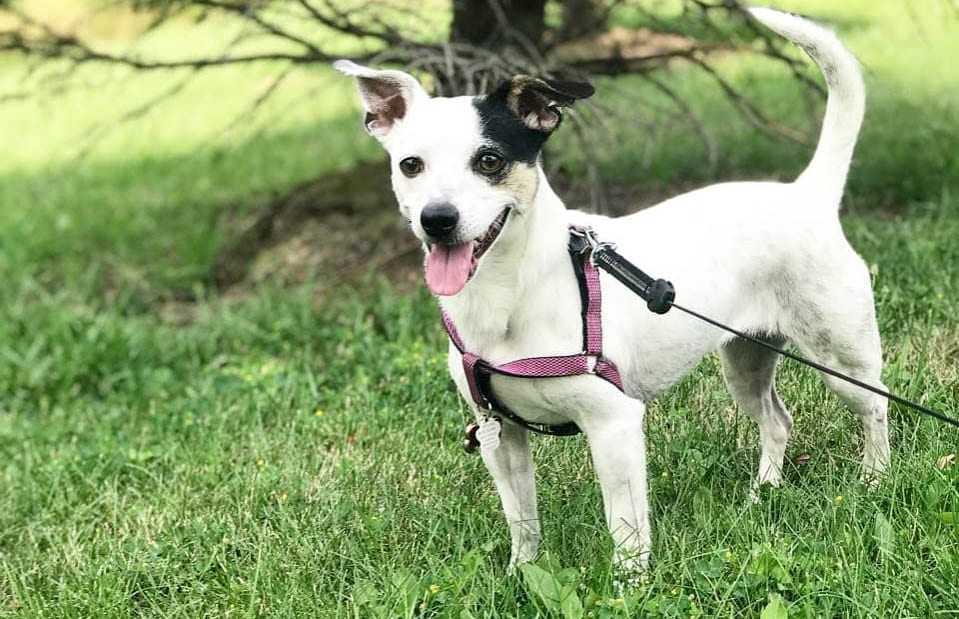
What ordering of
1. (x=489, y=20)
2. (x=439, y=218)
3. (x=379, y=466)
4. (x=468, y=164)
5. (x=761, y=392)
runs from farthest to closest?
(x=489, y=20), (x=379, y=466), (x=761, y=392), (x=468, y=164), (x=439, y=218)

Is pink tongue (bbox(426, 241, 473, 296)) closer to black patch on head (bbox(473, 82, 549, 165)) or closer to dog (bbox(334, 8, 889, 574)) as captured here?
dog (bbox(334, 8, 889, 574))

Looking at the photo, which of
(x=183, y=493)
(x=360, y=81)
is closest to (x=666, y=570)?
(x=360, y=81)

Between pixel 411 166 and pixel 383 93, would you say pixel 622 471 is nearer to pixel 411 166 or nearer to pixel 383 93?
pixel 411 166

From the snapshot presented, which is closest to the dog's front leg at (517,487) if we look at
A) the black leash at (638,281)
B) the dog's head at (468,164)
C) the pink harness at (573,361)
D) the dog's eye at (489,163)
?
the pink harness at (573,361)

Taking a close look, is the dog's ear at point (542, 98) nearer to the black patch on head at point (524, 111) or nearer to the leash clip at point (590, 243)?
the black patch on head at point (524, 111)

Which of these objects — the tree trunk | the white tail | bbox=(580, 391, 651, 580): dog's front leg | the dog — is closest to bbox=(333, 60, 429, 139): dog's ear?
the dog

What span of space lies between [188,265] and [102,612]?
4.88 metres

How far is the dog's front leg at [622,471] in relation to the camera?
2.96 metres

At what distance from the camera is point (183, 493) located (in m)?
4.12

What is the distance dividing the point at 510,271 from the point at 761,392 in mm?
1324

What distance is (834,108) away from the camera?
3.52 m

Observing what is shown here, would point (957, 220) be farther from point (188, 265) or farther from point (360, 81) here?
point (188, 265)

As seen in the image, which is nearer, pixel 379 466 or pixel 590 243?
pixel 590 243

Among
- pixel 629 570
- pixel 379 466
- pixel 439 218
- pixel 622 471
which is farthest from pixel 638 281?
pixel 379 466
